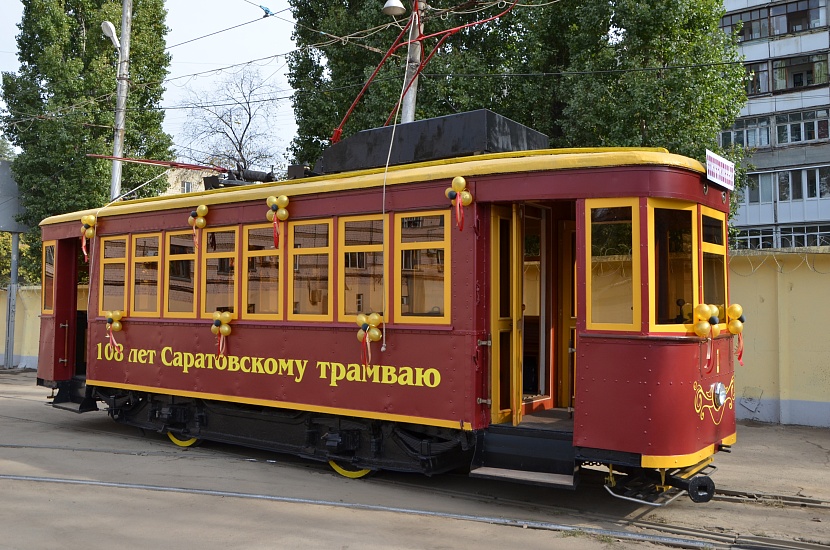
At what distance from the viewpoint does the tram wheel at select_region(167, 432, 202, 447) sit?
9547 mm

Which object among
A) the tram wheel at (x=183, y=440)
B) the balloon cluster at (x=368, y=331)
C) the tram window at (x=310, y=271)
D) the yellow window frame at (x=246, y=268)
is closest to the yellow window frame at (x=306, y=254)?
the tram window at (x=310, y=271)

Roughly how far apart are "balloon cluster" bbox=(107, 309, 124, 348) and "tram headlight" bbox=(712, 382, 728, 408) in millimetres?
7099

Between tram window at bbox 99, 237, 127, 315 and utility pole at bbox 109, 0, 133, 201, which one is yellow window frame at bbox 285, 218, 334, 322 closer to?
tram window at bbox 99, 237, 127, 315

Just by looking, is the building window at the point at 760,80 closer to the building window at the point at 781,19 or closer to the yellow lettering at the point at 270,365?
the building window at the point at 781,19

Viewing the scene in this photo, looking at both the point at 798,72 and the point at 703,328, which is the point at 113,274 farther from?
the point at 798,72

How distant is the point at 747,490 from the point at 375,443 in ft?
11.6

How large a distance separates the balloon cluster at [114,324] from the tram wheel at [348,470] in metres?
3.66

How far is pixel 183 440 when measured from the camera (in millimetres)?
9680

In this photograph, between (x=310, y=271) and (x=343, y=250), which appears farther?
(x=310, y=271)

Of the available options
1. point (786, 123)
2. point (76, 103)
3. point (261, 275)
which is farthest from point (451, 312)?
point (786, 123)

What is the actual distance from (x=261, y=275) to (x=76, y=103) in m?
13.8

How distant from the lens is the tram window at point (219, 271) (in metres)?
8.80

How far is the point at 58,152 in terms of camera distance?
19875 mm

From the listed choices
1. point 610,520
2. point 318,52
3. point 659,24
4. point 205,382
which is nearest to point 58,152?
point 318,52
